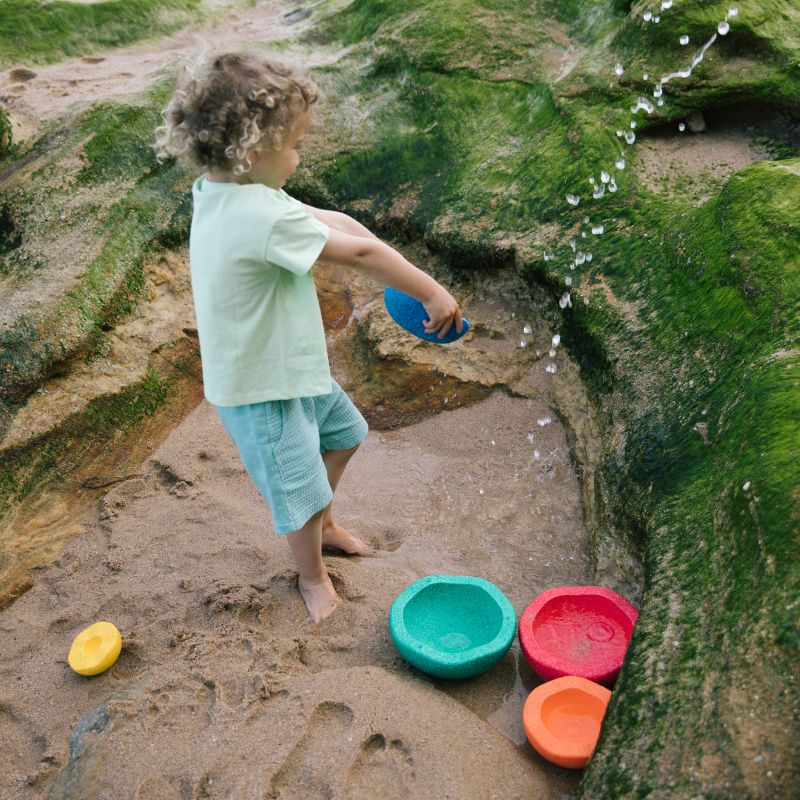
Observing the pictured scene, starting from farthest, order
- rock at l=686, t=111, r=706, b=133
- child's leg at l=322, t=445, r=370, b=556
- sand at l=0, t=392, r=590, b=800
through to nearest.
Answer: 1. rock at l=686, t=111, r=706, b=133
2. child's leg at l=322, t=445, r=370, b=556
3. sand at l=0, t=392, r=590, b=800

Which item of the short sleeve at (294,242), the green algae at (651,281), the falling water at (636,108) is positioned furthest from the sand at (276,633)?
the short sleeve at (294,242)

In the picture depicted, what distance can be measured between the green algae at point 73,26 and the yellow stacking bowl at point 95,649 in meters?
4.69

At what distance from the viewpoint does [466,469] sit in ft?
11.9

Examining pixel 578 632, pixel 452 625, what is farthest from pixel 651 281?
pixel 452 625

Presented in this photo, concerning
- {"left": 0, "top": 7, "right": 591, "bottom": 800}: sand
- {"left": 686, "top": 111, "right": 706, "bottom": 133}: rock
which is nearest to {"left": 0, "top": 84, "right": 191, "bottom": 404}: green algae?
{"left": 0, "top": 7, "right": 591, "bottom": 800}: sand

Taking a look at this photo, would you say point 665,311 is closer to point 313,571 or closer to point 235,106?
point 313,571

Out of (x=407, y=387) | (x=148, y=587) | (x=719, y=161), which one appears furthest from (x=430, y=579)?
(x=719, y=161)

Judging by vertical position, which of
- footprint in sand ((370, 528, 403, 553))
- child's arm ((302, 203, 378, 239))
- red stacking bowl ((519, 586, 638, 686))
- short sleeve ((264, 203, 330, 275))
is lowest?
footprint in sand ((370, 528, 403, 553))

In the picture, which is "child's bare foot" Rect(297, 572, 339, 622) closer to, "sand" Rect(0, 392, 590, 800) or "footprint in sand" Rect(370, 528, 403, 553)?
"sand" Rect(0, 392, 590, 800)

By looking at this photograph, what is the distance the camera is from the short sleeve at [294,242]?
7.15 ft

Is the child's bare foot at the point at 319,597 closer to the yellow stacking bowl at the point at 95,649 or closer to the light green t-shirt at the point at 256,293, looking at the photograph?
the yellow stacking bowl at the point at 95,649

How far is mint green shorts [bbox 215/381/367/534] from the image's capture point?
2.50m

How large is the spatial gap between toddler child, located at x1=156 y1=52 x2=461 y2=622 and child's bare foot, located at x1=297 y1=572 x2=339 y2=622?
0.15 meters

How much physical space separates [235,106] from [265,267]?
0.44 meters
